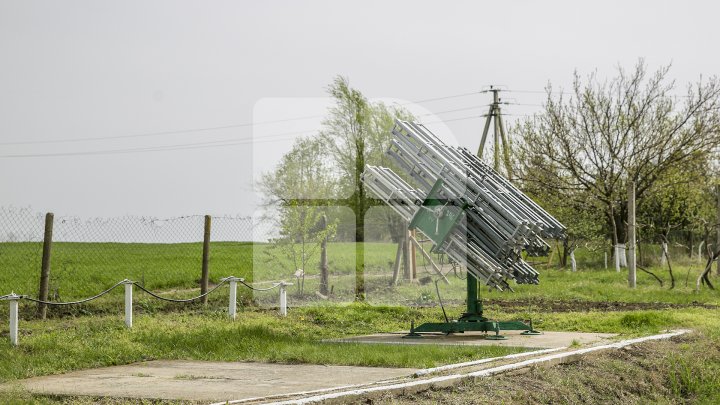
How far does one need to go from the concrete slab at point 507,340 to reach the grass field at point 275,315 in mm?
631

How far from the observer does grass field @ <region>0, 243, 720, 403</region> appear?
37.5 feet

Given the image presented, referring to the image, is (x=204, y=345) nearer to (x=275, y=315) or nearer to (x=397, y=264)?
(x=275, y=315)

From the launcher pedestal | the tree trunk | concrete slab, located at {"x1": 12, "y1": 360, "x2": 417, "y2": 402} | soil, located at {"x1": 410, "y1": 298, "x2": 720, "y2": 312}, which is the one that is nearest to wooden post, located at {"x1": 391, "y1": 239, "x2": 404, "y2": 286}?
the tree trunk

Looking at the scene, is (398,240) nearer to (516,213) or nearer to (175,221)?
(175,221)

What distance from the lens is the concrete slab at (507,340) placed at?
41.4 feet

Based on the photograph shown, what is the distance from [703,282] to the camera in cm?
2361

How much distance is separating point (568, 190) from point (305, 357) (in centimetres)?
2322

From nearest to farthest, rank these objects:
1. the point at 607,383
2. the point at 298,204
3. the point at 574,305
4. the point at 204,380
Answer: the point at 204,380
the point at 607,383
the point at 574,305
the point at 298,204

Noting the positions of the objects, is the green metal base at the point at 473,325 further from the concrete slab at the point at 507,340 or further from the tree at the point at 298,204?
the tree at the point at 298,204

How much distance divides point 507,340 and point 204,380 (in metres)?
5.12

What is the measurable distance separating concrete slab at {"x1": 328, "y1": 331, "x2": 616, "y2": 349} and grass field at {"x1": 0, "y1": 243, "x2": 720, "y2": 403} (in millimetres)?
631

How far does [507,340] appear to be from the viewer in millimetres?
13172

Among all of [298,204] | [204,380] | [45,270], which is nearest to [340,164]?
[298,204]

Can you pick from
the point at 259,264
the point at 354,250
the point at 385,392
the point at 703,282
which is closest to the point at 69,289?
the point at 259,264
